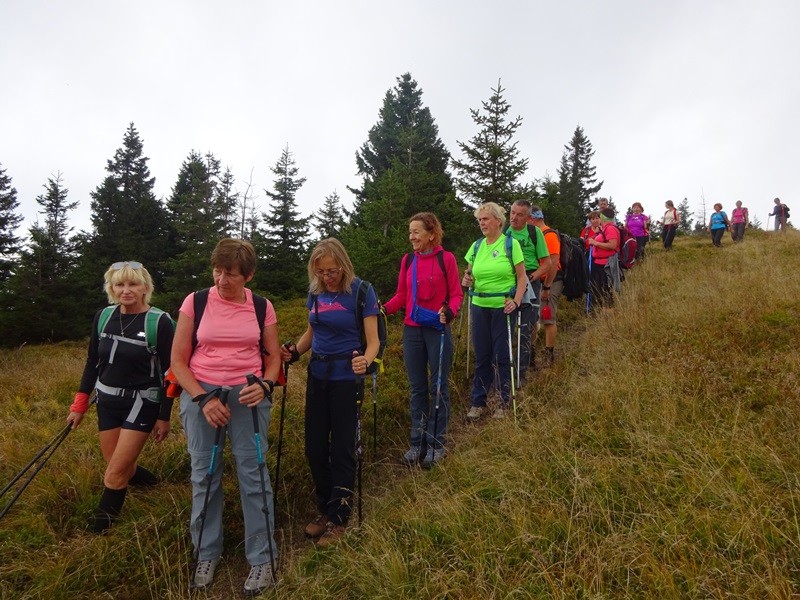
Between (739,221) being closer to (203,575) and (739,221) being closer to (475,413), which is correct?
(475,413)

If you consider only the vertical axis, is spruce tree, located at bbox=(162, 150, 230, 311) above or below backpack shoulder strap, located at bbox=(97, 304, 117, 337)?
above

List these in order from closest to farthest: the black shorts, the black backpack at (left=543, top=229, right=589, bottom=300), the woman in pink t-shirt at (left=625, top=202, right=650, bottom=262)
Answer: the black shorts, the black backpack at (left=543, top=229, right=589, bottom=300), the woman in pink t-shirt at (left=625, top=202, right=650, bottom=262)

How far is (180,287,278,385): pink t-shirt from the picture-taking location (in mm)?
3041

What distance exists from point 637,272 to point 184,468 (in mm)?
11785

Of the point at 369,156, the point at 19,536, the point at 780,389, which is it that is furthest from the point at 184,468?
the point at 369,156

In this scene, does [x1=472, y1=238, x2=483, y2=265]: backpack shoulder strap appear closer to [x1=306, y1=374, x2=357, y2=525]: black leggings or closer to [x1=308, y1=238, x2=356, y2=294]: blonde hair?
[x1=308, y1=238, x2=356, y2=294]: blonde hair

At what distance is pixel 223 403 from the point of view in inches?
116

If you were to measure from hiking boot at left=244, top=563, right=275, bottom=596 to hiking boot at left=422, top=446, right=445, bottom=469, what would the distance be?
1.64 meters

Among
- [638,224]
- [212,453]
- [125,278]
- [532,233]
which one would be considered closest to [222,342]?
[212,453]

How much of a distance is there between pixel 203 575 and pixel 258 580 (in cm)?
41

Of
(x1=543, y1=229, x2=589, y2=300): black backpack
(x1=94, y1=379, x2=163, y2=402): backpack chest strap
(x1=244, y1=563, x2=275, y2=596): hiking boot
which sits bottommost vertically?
(x1=244, y1=563, x2=275, y2=596): hiking boot

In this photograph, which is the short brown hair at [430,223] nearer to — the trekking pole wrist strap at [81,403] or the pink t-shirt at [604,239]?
the trekking pole wrist strap at [81,403]

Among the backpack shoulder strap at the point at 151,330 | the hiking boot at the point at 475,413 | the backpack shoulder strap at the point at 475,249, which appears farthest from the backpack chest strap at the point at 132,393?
the backpack shoulder strap at the point at 475,249

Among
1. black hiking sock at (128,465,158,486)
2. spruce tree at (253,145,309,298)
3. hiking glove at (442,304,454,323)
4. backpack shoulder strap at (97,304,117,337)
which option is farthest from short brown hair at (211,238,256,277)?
spruce tree at (253,145,309,298)
